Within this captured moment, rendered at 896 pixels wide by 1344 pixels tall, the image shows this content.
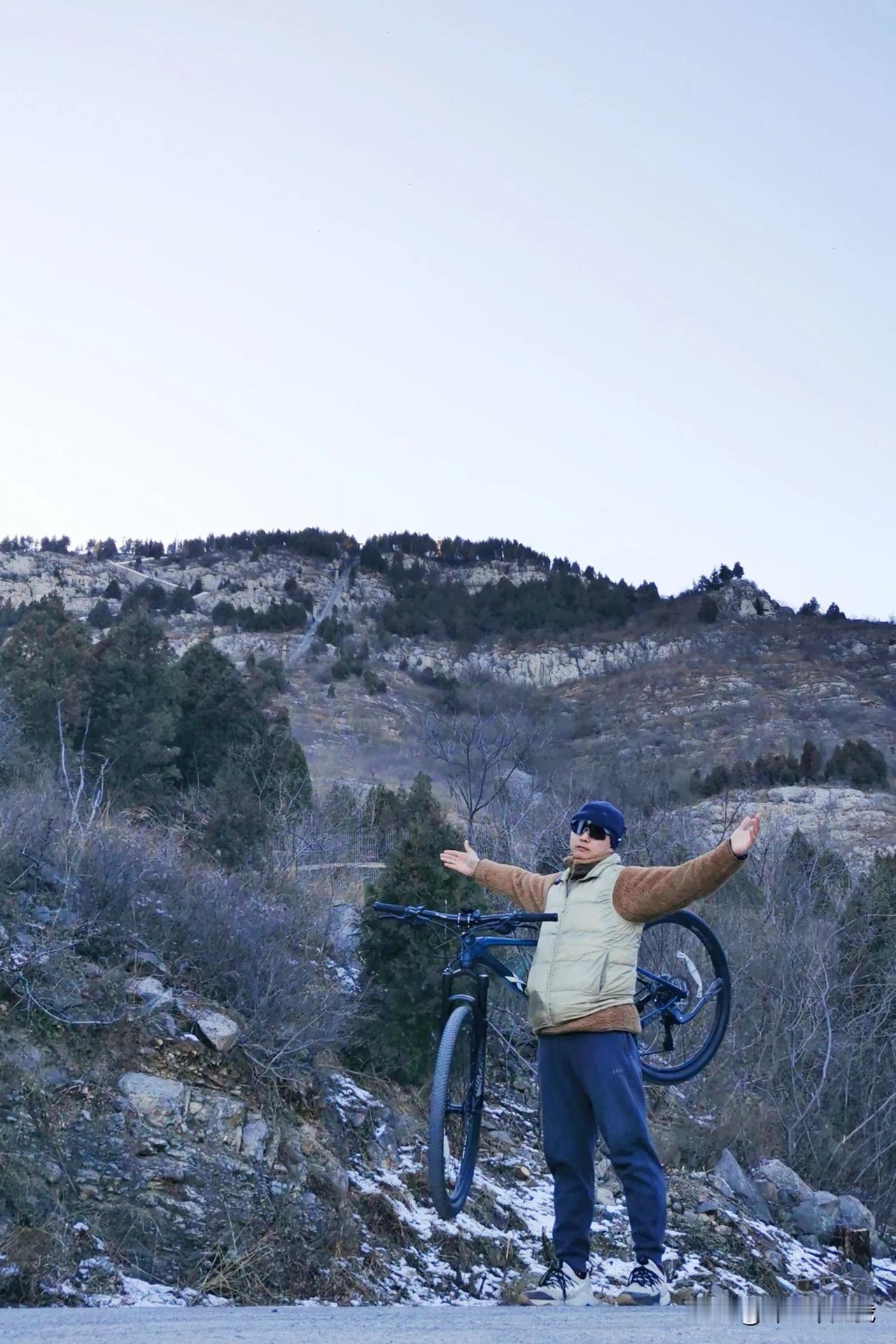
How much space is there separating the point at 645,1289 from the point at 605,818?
2015 millimetres

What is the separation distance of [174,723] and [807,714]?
128 ft

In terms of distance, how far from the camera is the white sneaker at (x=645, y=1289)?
5.20m

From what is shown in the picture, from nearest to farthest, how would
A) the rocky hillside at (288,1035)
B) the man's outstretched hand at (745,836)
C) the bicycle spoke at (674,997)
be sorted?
the man's outstretched hand at (745,836) → the rocky hillside at (288,1035) → the bicycle spoke at (674,997)

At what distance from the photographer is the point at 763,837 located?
2334 cm

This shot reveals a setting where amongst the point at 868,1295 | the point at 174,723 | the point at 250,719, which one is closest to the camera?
the point at 868,1295

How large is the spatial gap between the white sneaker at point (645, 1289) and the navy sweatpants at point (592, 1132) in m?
0.06

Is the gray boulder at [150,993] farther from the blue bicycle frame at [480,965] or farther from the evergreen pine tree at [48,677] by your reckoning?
the evergreen pine tree at [48,677]

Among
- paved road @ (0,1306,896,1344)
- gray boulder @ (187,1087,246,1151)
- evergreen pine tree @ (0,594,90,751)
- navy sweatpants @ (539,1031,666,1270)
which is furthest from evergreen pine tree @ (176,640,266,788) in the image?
paved road @ (0,1306,896,1344)

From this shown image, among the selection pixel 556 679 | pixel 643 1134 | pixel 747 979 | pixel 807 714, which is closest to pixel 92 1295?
pixel 643 1134

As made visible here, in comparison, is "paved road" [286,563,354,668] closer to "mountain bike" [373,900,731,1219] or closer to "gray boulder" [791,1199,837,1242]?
"gray boulder" [791,1199,837,1242]

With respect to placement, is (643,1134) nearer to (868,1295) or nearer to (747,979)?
(868,1295)

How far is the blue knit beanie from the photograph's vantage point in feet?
19.4

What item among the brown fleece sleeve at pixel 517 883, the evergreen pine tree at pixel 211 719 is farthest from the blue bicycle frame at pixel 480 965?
the evergreen pine tree at pixel 211 719

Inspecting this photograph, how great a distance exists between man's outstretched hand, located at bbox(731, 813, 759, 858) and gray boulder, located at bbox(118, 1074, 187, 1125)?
4.13m
